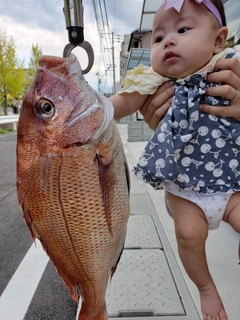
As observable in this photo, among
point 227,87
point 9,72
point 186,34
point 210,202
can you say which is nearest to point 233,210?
point 210,202

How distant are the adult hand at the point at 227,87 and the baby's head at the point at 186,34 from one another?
8cm

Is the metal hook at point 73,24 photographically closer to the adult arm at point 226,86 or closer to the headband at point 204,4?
the headband at point 204,4

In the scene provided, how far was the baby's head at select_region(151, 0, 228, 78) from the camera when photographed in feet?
4.18

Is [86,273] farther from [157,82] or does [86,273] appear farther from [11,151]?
[11,151]

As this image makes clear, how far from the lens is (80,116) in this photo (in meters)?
1.04

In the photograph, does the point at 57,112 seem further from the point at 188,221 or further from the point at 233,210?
the point at 233,210

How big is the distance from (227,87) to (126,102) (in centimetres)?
49

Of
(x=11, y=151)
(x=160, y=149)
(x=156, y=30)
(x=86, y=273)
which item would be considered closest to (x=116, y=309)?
(x=86, y=273)

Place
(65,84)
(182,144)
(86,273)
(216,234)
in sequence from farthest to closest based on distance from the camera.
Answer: (216,234), (182,144), (86,273), (65,84)

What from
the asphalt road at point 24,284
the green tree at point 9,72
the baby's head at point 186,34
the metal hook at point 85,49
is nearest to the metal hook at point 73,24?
the metal hook at point 85,49

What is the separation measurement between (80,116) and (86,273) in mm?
635

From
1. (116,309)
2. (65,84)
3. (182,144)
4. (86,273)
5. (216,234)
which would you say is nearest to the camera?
(65,84)

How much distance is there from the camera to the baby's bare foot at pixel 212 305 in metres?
1.42

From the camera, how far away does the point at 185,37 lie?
1275 millimetres
